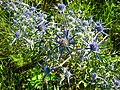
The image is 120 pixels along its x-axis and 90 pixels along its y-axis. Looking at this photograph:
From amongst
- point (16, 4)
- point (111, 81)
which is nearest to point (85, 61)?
point (111, 81)

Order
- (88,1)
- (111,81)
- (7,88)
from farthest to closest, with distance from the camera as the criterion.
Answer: (88,1), (7,88), (111,81)

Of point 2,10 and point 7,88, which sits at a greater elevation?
point 2,10

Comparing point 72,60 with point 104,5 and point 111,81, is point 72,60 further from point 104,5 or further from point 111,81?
point 104,5

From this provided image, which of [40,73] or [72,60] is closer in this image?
[72,60]

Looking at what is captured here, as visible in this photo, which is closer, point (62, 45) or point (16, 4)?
point (62, 45)

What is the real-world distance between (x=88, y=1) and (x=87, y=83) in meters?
0.89

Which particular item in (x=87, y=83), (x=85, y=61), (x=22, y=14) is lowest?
(x=87, y=83)

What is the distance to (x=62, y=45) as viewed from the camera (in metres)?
1.55

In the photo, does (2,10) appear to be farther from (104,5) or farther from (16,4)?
(104,5)

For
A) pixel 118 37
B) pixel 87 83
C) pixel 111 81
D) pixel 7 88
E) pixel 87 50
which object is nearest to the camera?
pixel 87 50

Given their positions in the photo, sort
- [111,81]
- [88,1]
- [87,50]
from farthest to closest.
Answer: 1. [88,1]
2. [111,81]
3. [87,50]

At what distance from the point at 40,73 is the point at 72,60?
272mm

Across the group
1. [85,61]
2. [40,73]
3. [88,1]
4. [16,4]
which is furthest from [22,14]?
[88,1]

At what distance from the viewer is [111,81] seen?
1684mm
